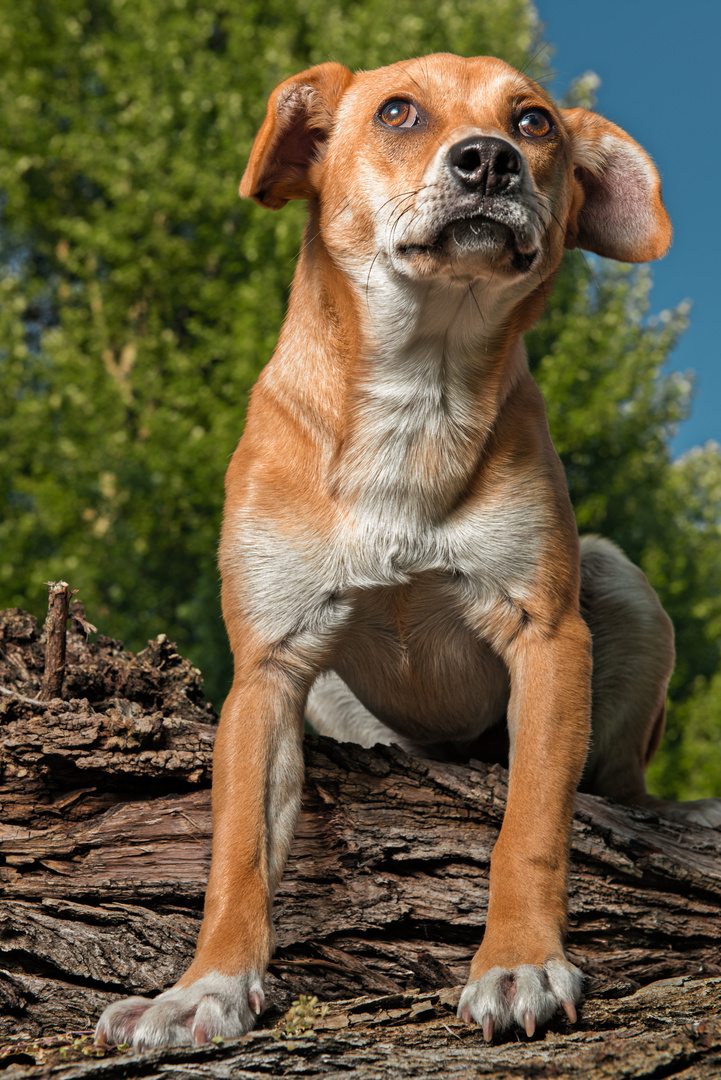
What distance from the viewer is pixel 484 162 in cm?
299

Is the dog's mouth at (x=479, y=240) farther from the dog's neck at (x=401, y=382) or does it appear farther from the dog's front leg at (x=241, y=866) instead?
the dog's front leg at (x=241, y=866)

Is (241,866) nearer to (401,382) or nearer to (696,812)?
(401,382)

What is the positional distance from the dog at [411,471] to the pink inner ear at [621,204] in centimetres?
3

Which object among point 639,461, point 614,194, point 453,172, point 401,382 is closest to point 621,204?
point 614,194

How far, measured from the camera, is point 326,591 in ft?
10.9

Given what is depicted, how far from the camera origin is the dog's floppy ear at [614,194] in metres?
3.78

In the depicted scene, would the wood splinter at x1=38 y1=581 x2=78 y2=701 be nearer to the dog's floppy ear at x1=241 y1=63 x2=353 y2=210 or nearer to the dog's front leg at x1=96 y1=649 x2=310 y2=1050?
the dog's front leg at x1=96 y1=649 x2=310 y2=1050

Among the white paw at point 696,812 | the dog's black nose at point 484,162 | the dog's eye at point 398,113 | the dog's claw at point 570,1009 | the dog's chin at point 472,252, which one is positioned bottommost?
the dog's claw at point 570,1009

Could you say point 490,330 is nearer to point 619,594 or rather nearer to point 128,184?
point 619,594

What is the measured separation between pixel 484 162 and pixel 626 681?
7.82 ft

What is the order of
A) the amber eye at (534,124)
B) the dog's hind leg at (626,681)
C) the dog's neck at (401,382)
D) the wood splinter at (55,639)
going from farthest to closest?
the dog's hind leg at (626,681) < the wood splinter at (55,639) < the amber eye at (534,124) < the dog's neck at (401,382)

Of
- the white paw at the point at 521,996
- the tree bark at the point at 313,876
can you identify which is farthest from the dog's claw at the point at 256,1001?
the white paw at the point at 521,996

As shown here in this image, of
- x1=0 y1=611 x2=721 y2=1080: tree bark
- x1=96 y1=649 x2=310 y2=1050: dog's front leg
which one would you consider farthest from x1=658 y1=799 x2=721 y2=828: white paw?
x1=96 y1=649 x2=310 y2=1050: dog's front leg

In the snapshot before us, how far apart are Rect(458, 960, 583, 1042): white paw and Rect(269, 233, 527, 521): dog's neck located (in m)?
1.50
